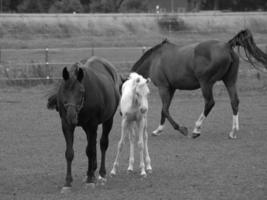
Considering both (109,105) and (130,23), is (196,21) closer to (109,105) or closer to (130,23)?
(130,23)

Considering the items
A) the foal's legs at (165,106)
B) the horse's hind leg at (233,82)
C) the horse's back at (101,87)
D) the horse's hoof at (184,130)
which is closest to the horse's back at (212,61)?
the horse's hind leg at (233,82)

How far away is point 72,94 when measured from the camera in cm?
886

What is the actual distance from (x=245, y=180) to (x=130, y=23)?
43.4 metres

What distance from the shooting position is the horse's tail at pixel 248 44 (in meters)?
14.8

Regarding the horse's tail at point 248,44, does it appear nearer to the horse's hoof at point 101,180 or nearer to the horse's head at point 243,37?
the horse's head at point 243,37

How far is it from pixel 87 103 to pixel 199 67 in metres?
6.11

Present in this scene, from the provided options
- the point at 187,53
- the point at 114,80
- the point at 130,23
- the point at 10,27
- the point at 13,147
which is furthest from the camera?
the point at 130,23

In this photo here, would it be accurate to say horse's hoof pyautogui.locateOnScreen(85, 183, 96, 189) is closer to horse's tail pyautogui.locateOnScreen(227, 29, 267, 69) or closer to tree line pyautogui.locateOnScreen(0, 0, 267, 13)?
horse's tail pyautogui.locateOnScreen(227, 29, 267, 69)

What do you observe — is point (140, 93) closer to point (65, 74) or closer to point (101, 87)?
point (101, 87)

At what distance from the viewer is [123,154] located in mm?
12469

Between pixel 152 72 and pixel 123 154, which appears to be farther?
pixel 152 72

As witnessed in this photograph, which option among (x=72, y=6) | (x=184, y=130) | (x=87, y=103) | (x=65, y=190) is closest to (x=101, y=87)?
(x=87, y=103)

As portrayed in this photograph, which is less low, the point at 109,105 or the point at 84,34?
the point at 109,105

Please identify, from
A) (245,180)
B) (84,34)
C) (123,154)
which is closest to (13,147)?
(123,154)
